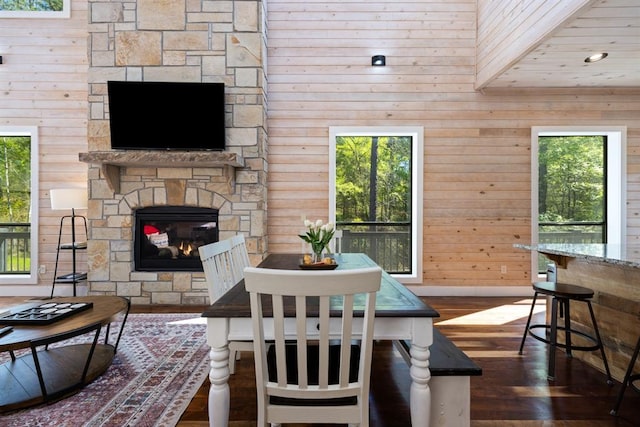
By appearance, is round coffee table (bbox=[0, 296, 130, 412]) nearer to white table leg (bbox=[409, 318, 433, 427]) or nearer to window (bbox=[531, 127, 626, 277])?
white table leg (bbox=[409, 318, 433, 427])

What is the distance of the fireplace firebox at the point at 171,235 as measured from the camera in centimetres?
410

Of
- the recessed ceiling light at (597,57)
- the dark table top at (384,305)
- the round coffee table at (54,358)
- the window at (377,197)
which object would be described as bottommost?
the round coffee table at (54,358)

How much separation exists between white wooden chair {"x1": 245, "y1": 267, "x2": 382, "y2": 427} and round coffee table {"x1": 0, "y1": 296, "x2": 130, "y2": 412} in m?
1.34

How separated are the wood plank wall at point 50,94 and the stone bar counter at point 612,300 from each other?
5459 mm

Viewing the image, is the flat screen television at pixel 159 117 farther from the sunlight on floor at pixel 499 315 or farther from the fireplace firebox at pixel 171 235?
the sunlight on floor at pixel 499 315

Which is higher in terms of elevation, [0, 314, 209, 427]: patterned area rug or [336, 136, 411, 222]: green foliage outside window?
[336, 136, 411, 222]: green foliage outside window

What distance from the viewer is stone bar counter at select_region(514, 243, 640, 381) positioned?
7.30 feet

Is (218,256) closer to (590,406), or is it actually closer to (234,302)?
(234,302)

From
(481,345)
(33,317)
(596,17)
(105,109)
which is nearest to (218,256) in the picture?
(33,317)

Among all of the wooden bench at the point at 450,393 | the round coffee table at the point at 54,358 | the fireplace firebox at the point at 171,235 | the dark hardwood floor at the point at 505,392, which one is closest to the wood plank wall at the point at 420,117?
the fireplace firebox at the point at 171,235

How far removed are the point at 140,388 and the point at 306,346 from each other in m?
1.56

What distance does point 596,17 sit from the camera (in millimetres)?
2703

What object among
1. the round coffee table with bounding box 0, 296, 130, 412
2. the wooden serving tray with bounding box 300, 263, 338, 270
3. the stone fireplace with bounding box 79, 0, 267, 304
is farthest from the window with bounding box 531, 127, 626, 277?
the round coffee table with bounding box 0, 296, 130, 412

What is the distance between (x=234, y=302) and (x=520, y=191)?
4.27 metres
